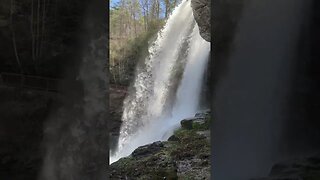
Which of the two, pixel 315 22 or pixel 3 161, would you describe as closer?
pixel 3 161

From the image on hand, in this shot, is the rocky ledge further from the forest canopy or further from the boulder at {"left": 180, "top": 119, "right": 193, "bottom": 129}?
the forest canopy

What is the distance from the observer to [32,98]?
3.37m

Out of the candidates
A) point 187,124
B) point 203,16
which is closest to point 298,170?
point 187,124

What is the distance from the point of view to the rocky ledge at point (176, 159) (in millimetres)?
7621

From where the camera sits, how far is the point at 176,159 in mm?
8320

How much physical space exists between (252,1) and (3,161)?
2271 millimetres

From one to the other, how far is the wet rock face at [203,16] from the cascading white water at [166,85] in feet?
2.22

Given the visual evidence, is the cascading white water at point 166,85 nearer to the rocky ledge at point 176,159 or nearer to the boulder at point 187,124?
the boulder at point 187,124

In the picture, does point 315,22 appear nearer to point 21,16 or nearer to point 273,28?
point 273,28

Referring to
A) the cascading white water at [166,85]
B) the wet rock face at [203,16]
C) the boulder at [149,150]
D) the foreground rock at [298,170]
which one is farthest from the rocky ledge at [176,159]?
the foreground rock at [298,170]

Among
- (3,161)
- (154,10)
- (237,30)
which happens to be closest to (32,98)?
(3,161)

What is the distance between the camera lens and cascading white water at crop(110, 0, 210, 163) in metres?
12.3

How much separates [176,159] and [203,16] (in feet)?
15.8

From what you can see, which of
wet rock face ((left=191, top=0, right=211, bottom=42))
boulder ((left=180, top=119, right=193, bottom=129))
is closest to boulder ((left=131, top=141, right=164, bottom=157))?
boulder ((left=180, top=119, right=193, bottom=129))
